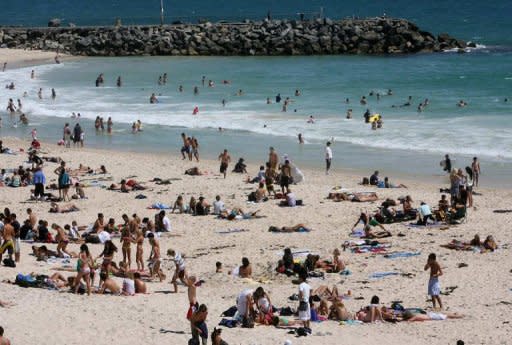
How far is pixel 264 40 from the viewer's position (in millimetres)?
72250

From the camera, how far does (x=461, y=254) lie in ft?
62.8

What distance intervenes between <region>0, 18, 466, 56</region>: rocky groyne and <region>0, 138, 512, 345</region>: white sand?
145 ft

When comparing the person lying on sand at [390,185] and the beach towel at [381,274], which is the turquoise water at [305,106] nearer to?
the person lying on sand at [390,185]

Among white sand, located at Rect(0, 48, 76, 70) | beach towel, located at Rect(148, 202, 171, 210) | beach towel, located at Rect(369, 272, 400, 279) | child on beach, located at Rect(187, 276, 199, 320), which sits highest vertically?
white sand, located at Rect(0, 48, 76, 70)

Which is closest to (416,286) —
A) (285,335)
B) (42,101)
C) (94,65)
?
(285,335)

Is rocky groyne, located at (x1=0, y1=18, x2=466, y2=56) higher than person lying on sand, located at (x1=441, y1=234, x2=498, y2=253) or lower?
higher

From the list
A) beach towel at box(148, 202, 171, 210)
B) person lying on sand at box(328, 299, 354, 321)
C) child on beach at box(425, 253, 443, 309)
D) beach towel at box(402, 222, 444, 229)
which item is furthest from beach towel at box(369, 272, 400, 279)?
beach towel at box(148, 202, 171, 210)

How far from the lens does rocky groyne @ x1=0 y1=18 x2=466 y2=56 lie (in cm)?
7100

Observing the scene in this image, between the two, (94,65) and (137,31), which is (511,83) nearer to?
(94,65)

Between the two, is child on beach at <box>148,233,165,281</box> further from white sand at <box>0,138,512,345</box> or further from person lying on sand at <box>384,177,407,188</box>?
person lying on sand at <box>384,177,407,188</box>

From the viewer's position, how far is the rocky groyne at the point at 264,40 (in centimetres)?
7100

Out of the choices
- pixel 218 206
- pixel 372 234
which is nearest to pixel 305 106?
pixel 218 206

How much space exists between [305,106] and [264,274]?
2745cm

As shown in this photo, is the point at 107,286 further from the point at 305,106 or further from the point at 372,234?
the point at 305,106
